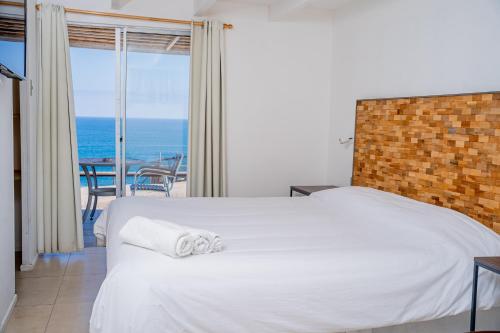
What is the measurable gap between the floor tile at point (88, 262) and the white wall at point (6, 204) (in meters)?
0.76

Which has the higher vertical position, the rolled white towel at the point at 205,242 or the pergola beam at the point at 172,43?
the pergola beam at the point at 172,43

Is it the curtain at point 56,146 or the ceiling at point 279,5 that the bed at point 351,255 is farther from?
the ceiling at point 279,5

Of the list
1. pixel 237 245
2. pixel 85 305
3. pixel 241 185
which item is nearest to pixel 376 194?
pixel 237 245

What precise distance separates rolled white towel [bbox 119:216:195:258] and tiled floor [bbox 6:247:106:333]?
2.95 feet

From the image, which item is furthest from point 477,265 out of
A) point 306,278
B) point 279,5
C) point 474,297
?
point 279,5

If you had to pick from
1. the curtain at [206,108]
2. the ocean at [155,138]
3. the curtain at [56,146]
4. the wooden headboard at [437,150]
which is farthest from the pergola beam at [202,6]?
the wooden headboard at [437,150]

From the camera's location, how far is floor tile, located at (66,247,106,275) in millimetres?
3693

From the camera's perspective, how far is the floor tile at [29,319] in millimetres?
2691

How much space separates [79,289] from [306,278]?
2028 millimetres

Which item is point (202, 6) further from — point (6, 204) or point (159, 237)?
point (159, 237)

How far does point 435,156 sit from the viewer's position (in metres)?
3.01

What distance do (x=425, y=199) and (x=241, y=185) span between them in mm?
1995

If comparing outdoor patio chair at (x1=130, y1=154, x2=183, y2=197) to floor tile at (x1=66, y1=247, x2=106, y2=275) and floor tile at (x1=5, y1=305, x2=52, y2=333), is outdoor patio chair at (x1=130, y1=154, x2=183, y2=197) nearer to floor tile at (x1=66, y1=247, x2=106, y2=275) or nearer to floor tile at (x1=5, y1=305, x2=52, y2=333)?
floor tile at (x1=66, y1=247, x2=106, y2=275)

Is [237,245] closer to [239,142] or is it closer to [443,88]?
[443,88]
